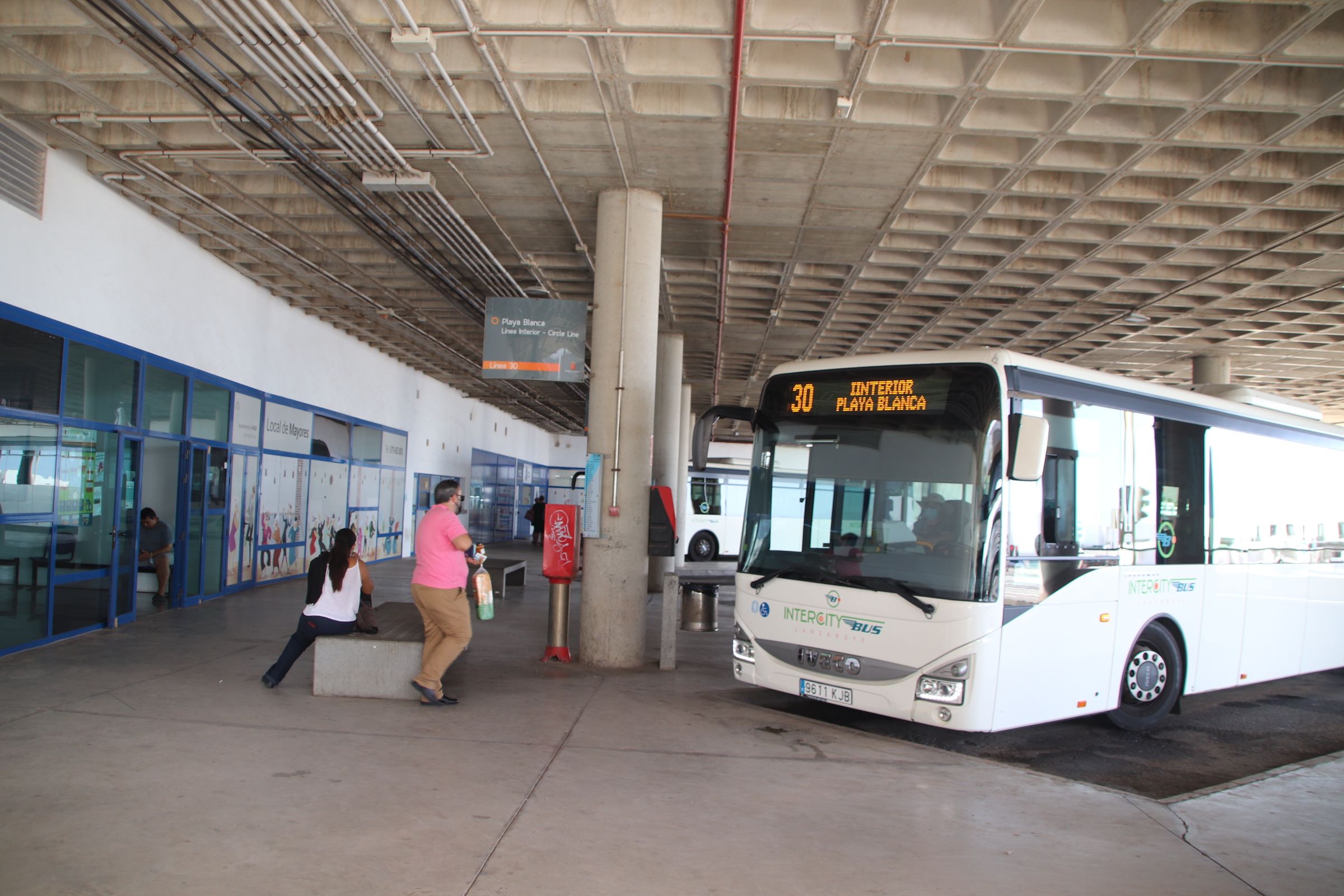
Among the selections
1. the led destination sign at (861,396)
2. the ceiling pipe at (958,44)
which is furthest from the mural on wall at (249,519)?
the led destination sign at (861,396)

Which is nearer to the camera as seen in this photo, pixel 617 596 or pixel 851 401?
pixel 851 401

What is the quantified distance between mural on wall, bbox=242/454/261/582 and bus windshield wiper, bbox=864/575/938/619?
11.2 m

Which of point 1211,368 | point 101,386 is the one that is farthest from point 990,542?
point 1211,368

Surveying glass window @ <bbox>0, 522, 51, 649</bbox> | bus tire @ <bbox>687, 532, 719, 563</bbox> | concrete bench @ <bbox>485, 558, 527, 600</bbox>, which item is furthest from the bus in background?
glass window @ <bbox>0, 522, 51, 649</bbox>

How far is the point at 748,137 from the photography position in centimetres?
881

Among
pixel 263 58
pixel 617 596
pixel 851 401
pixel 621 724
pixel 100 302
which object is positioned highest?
pixel 263 58

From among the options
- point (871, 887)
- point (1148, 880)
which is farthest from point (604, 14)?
point (1148, 880)

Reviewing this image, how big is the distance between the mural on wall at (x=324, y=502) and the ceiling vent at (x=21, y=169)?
8.41m

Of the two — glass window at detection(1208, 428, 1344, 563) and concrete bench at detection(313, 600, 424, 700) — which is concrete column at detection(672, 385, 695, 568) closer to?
glass window at detection(1208, 428, 1344, 563)

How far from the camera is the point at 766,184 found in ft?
33.3

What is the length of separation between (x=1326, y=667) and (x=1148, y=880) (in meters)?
7.05

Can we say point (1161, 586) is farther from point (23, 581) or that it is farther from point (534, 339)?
point (23, 581)

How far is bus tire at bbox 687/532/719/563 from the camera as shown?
26.7 metres

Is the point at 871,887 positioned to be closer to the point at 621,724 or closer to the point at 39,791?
the point at 621,724
